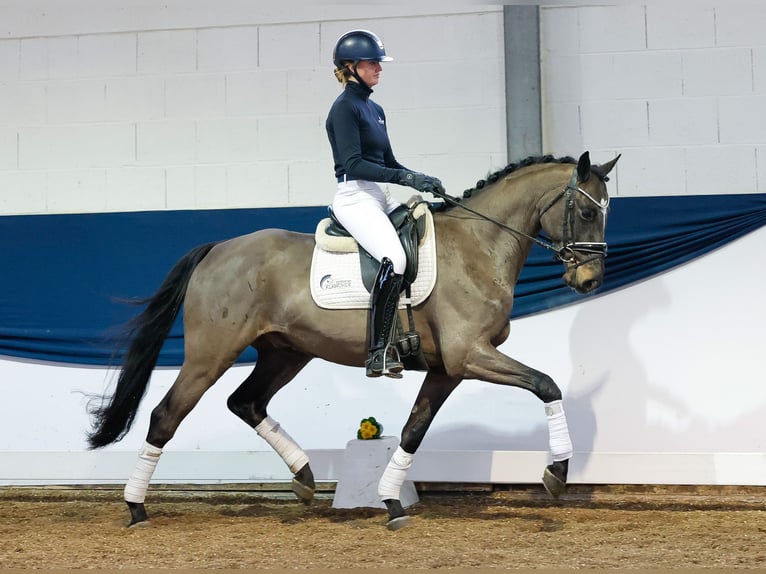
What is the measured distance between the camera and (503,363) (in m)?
4.65

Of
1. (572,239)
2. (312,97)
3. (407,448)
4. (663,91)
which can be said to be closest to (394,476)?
(407,448)

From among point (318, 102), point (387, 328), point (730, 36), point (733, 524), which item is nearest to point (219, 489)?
point (387, 328)

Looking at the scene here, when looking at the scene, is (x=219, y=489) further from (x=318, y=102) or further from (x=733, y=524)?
(x=733, y=524)

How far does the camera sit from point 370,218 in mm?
4887

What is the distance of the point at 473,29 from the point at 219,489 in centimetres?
367

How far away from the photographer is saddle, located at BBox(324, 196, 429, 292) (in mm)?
4879

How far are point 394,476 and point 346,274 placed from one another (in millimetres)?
1081

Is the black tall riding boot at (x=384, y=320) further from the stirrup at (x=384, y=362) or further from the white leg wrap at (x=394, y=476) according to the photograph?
the white leg wrap at (x=394, y=476)

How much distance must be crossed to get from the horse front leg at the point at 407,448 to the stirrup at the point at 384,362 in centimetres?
33

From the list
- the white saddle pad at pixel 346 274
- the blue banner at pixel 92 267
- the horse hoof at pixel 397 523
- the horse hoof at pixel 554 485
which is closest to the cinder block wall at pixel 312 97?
the blue banner at pixel 92 267

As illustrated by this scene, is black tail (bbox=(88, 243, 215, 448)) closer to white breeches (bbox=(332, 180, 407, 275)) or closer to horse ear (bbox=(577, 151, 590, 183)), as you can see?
white breeches (bbox=(332, 180, 407, 275))

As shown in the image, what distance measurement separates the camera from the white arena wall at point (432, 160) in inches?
245

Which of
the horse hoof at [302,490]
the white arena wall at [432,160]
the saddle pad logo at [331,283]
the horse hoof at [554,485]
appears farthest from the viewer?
the white arena wall at [432,160]

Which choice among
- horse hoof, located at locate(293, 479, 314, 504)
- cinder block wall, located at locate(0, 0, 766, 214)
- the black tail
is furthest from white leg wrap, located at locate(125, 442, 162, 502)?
cinder block wall, located at locate(0, 0, 766, 214)
